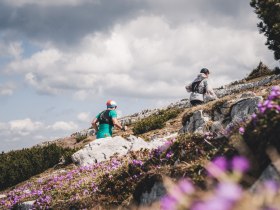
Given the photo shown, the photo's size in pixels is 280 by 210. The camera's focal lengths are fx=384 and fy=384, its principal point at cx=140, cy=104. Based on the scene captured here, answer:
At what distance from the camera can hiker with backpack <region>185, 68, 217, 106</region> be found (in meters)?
15.9

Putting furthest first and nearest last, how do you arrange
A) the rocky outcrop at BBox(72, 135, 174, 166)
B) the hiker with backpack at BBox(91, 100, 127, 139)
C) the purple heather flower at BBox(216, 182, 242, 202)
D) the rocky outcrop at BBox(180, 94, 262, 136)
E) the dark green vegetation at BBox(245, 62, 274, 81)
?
the dark green vegetation at BBox(245, 62, 274, 81) < the hiker with backpack at BBox(91, 100, 127, 139) < the rocky outcrop at BBox(72, 135, 174, 166) < the rocky outcrop at BBox(180, 94, 262, 136) < the purple heather flower at BBox(216, 182, 242, 202)

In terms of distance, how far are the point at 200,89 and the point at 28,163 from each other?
9.43 m

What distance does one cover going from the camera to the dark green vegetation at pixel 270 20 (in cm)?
2880

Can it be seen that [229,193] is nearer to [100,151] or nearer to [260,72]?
[100,151]

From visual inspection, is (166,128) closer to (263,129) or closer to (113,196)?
(113,196)

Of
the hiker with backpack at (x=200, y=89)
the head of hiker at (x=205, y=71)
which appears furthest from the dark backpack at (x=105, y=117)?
the head of hiker at (x=205, y=71)

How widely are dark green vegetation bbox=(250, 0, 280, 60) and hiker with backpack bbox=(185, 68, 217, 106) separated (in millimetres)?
15148

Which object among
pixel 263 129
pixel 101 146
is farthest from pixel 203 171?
pixel 101 146

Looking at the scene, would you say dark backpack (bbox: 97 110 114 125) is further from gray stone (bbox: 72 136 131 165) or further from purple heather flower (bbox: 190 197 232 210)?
purple heather flower (bbox: 190 197 232 210)

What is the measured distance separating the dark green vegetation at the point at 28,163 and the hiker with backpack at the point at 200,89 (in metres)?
6.46

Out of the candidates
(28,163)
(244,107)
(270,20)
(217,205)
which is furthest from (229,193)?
(270,20)

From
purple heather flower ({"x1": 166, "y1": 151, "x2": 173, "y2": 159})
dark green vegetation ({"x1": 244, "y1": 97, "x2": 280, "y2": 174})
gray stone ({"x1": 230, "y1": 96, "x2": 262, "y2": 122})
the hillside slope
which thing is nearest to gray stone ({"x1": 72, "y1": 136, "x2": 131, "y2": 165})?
the hillside slope

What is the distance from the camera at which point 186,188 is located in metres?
1.40

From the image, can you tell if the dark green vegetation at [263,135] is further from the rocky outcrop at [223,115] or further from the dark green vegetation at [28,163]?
the dark green vegetation at [28,163]
